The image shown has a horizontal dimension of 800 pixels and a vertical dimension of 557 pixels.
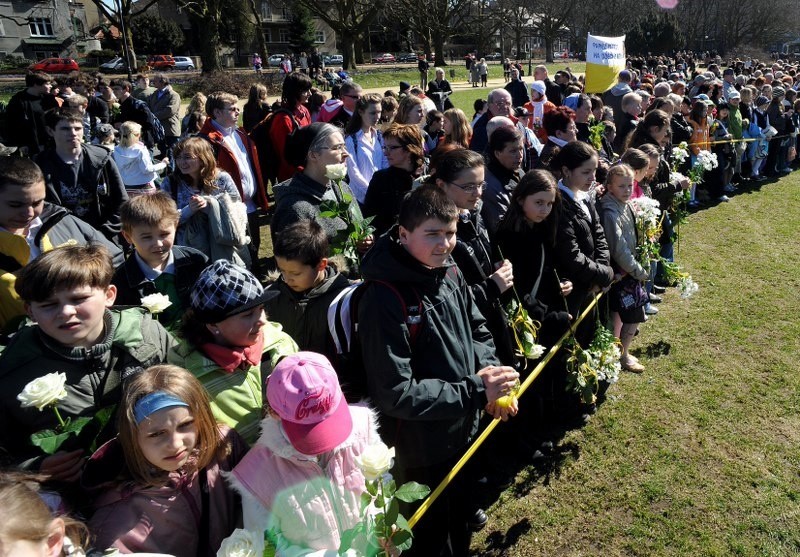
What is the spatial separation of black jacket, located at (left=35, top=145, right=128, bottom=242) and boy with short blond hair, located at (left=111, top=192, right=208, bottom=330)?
1.68 m

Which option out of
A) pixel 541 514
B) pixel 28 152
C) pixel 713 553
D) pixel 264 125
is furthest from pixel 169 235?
pixel 28 152

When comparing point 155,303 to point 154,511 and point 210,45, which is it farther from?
point 210,45

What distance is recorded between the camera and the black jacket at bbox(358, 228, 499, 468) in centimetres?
245

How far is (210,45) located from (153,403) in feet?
125

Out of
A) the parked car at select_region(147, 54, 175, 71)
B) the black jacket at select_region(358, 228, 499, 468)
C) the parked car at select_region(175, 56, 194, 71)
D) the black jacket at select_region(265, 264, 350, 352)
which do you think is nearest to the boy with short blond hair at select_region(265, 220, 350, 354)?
the black jacket at select_region(265, 264, 350, 352)

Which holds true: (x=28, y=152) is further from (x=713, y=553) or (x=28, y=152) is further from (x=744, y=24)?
(x=744, y=24)

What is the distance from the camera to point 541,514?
3.61 meters

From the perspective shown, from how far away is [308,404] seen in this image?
1879mm

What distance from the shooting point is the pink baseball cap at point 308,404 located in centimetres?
188

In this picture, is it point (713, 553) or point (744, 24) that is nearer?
point (713, 553)

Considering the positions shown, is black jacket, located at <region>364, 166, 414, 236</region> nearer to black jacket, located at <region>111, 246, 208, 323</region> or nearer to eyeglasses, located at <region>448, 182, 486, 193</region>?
eyeglasses, located at <region>448, 182, 486, 193</region>

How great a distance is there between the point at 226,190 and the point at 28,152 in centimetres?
599

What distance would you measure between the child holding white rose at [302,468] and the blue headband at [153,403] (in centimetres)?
32

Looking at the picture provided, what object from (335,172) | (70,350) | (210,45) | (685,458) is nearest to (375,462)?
(70,350)
